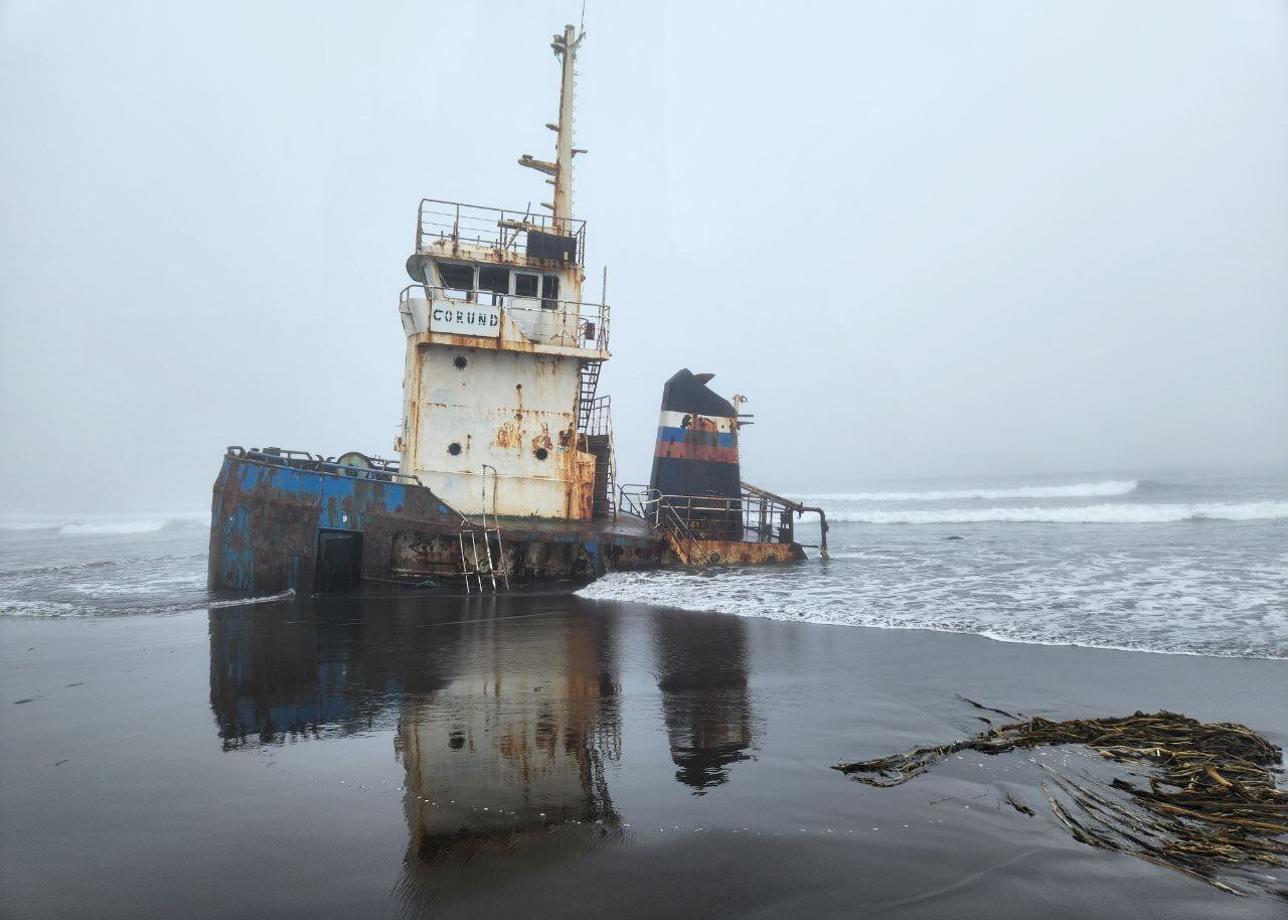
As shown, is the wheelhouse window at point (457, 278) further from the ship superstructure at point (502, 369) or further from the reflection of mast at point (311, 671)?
the reflection of mast at point (311, 671)

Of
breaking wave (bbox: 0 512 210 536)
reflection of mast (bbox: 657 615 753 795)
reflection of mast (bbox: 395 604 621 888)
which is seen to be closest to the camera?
reflection of mast (bbox: 395 604 621 888)

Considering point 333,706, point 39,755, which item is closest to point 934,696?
point 333,706

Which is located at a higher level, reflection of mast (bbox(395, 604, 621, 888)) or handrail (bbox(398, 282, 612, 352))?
handrail (bbox(398, 282, 612, 352))

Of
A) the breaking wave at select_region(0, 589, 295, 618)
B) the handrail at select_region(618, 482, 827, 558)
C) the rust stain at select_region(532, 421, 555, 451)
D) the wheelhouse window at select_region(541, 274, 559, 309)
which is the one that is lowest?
the breaking wave at select_region(0, 589, 295, 618)

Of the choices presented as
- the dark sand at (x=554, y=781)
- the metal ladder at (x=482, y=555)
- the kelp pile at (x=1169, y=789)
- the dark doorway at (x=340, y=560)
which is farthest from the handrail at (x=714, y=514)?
the kelp pile at (x=1169, y=789)

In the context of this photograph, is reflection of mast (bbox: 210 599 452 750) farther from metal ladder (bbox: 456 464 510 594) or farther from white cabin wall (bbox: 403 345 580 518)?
white cabin wall (bbox: 403 345 580 518)

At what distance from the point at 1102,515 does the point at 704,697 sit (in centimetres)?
3468

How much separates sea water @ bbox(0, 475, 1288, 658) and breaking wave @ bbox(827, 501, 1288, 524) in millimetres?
1718

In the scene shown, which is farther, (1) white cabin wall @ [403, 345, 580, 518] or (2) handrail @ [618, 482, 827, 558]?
(2) handrail @ [618, 482, 827, 558]

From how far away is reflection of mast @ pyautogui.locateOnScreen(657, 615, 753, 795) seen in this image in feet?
14.5

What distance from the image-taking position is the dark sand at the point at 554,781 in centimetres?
286

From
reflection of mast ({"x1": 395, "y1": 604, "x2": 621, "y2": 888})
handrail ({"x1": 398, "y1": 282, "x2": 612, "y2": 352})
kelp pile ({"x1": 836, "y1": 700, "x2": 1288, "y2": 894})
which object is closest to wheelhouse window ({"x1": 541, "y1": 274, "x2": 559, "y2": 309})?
handrail ({"x1": 398, "y1": 282, "x2": 612, "y2": 352})

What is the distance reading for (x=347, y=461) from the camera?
13.7 meters

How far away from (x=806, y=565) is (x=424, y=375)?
382 inches
